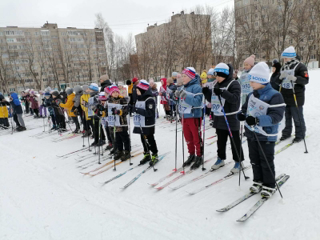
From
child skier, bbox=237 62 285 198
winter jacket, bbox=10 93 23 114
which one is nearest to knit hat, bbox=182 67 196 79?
child skier, bbox=237 62 285 198

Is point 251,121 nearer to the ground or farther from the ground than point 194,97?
nearer to the ground

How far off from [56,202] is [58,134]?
19.3 feet

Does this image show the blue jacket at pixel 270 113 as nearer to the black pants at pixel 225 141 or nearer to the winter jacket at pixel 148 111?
the black pants at pixel 225 141

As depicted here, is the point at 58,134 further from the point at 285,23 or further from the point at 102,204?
the point at 285,23

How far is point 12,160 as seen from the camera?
6254 mm

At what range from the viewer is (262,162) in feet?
10.1

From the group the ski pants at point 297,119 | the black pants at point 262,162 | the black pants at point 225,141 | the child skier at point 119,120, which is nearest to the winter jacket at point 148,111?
the child skier at point 119,120

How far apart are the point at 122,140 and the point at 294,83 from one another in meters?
4.25

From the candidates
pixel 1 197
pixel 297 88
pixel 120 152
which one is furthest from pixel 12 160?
pixel 297 88

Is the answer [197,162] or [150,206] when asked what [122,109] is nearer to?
[197,162]

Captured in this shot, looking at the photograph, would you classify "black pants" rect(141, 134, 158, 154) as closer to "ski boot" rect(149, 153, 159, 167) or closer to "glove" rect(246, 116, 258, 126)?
"ski boot" rect(149, 153, 159, 167)

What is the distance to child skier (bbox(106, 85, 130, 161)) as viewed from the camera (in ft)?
16.8

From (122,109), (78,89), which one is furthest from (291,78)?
(78,89)

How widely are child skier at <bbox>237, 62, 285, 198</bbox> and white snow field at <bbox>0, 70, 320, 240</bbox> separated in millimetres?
313
